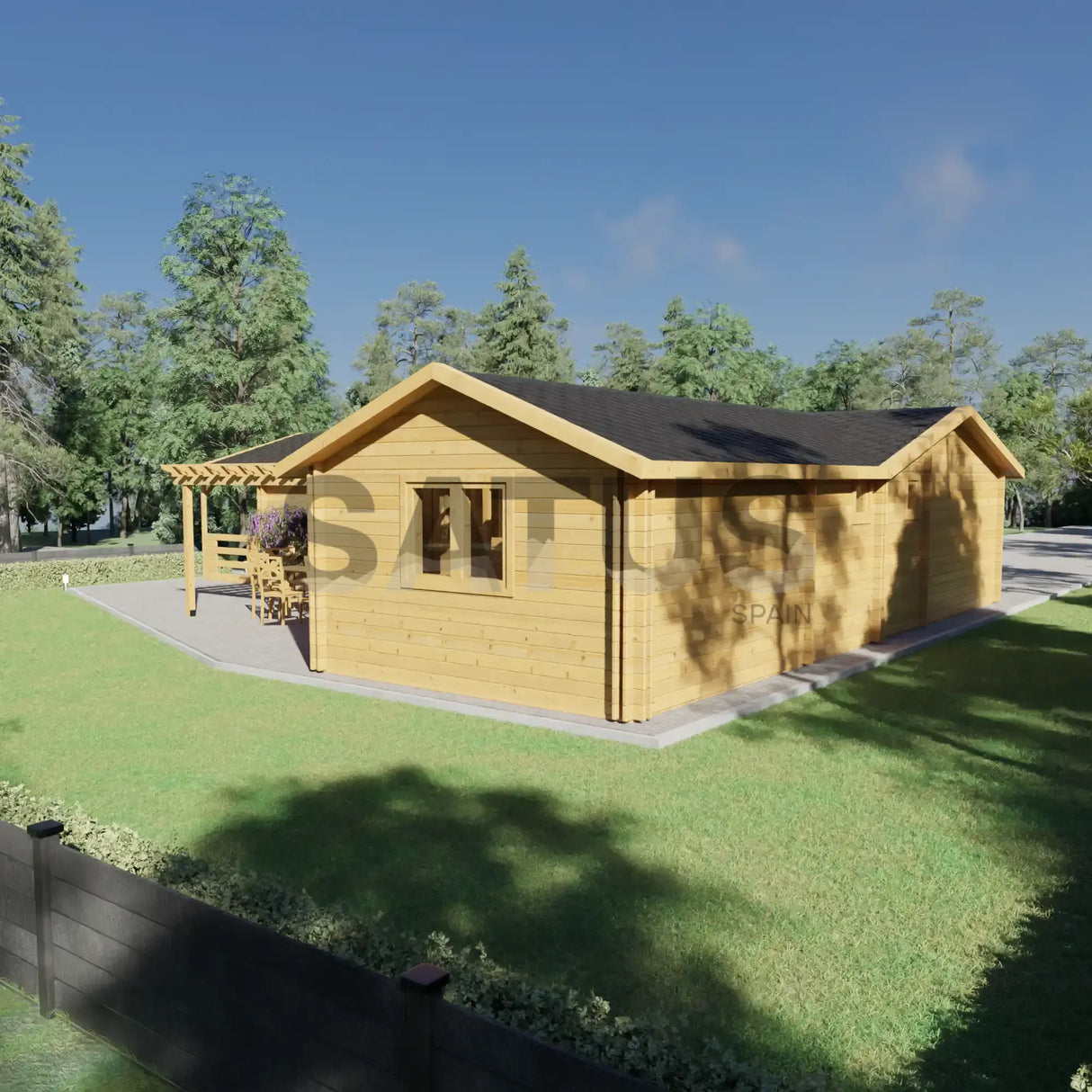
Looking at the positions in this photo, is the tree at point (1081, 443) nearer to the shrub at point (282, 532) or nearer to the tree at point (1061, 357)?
the shrub at point (282, 532)

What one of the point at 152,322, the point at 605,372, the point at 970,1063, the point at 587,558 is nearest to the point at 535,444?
the point at 587,558

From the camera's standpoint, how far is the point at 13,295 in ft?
108

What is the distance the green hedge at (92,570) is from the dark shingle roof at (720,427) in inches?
720

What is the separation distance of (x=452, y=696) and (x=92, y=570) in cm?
1932

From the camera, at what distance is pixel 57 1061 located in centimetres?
432

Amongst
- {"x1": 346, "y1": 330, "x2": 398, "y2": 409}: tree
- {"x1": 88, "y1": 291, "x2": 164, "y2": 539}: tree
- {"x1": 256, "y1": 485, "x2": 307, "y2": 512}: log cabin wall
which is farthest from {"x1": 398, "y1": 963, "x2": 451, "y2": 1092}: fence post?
{"x1": 346, "y1": 330, "x2": 398, "y2": 409}: tree

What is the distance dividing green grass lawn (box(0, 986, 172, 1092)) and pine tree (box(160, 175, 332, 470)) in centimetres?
3056

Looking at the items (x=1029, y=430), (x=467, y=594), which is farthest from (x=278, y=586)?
(x=1029, y=430)

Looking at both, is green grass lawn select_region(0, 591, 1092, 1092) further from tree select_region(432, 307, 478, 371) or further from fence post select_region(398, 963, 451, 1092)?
tree select_region(432, 307, 478, 371)

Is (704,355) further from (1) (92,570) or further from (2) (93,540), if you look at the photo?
(2) (93,540)

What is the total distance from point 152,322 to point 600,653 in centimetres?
3031

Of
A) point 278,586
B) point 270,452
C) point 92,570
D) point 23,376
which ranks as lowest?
point 92,570

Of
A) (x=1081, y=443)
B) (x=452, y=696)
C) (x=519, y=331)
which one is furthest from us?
(x=519, y=331)

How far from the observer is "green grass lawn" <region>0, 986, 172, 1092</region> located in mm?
4164
